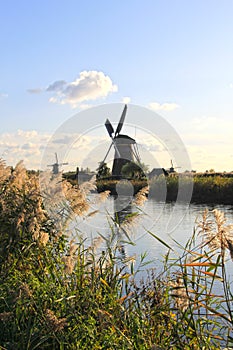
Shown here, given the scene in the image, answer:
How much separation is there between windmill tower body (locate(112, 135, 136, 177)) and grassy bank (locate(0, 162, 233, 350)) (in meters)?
25.1

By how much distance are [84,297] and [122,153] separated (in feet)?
88.2

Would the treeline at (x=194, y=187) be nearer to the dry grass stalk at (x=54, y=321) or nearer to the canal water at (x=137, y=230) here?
the canal water at (x=137, y=230)

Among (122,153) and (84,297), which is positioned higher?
(122,153)

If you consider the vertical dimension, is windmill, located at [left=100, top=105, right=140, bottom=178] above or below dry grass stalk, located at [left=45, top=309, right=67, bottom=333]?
above

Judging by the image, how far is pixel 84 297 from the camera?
3.25 m

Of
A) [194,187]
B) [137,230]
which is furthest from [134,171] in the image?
[137,230]

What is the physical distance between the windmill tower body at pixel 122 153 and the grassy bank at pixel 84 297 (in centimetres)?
2510

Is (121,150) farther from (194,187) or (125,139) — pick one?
(194,187)

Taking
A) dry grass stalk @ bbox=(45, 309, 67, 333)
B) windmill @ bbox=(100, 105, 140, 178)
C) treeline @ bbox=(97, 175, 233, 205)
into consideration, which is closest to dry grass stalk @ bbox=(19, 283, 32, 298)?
dry grass stalk @ bbox=(45, 309, 67, 333)

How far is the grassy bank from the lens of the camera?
2854mm

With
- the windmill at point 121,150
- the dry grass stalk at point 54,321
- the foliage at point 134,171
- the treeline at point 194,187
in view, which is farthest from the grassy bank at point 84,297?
the windmill at point 121,150

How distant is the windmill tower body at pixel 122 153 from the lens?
2975cm

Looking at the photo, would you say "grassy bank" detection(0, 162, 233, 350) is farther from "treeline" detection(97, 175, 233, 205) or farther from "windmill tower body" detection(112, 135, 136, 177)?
"windmill tower body" detection(112, 135, 136, 177)

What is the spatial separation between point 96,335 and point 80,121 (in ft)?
21.3
